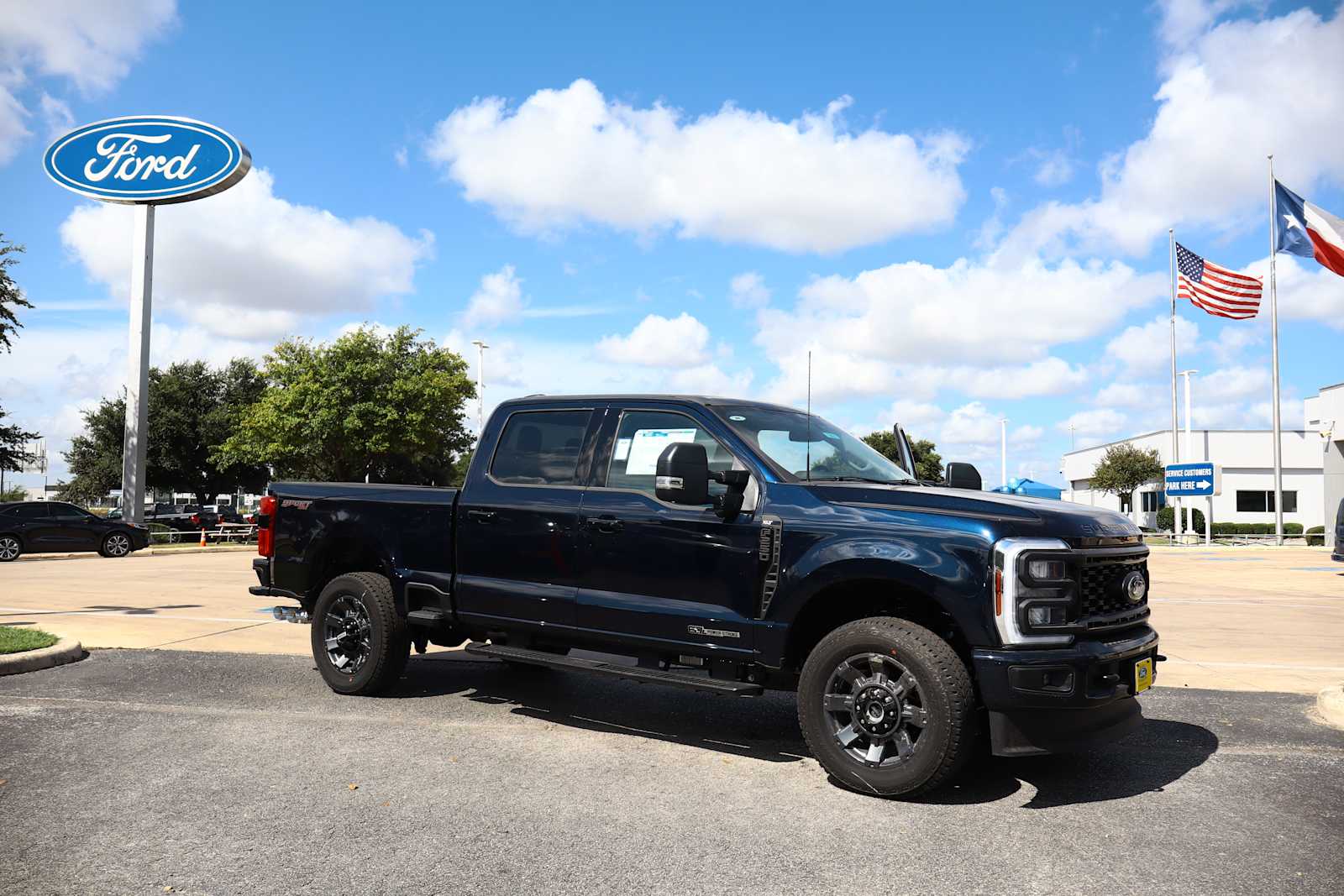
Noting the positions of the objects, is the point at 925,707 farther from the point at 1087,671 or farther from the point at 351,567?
the point at 351,567

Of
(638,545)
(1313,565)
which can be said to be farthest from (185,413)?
(638,545)

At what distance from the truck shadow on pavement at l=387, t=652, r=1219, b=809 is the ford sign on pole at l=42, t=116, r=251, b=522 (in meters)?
23.8

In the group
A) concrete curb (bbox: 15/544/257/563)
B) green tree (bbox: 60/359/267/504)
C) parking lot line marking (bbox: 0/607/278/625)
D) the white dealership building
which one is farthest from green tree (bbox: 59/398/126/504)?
the white dealership building

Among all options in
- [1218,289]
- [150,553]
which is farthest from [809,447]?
[1218,289]

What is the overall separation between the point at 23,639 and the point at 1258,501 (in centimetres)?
6574

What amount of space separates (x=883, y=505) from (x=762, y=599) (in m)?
0.80

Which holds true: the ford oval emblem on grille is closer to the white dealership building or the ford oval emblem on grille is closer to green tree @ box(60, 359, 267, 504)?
green tree @ box(60, 359, 267, 504)

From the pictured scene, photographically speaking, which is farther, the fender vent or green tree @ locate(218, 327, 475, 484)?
green tree @ locate(218, 327, 475, 484)

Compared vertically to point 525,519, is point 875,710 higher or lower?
lower

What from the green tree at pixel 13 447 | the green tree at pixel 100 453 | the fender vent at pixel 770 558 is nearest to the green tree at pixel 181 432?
the green tree at pixel 100 453

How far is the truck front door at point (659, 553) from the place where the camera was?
5441 mm

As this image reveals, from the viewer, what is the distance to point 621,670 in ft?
18.8

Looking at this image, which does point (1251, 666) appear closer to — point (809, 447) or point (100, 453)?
point (809, 447)

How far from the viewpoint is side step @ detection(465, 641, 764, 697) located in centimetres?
534
